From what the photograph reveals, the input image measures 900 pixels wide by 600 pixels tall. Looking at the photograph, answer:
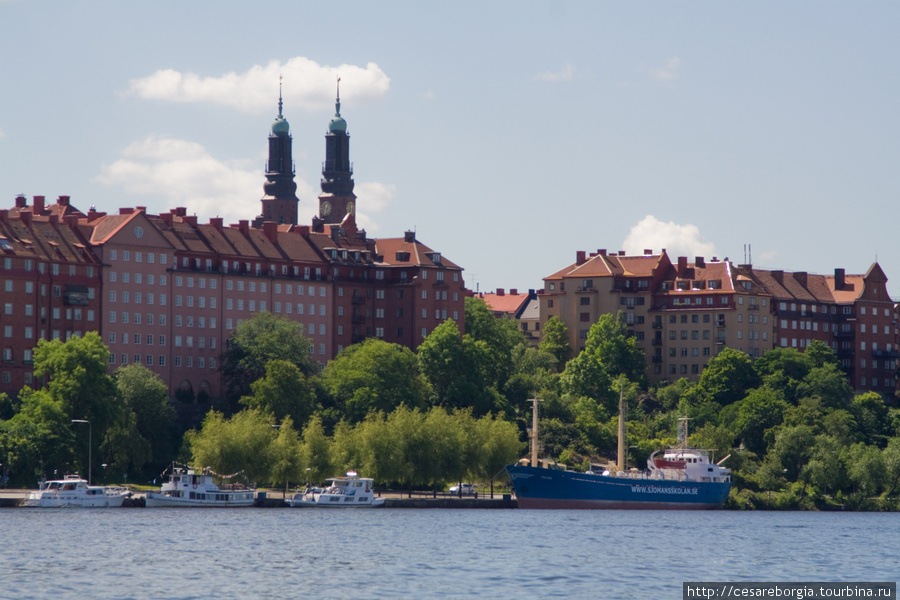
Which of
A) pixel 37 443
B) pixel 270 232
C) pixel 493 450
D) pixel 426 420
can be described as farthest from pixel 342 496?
pixel 270 232

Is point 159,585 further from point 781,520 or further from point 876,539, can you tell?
point 781,520

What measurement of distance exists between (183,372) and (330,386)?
16.3 meters

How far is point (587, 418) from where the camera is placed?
17862 centimetres

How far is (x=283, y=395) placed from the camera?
501 feet

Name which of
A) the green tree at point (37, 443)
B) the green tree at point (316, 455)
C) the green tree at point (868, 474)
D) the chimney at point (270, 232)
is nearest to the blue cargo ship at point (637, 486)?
the green tree at point (868, 474)

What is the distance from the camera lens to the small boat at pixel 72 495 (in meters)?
124

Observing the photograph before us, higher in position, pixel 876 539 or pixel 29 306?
pixel 29 306

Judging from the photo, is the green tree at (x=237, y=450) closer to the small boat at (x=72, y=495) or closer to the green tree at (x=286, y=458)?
the green tree at (x=286, y=458)

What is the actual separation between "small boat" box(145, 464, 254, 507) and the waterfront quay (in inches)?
43.4

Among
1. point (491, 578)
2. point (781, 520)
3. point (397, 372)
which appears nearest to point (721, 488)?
point (781, 520)

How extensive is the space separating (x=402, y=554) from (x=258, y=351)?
267ft

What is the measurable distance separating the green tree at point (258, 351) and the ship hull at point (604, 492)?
30508 mm

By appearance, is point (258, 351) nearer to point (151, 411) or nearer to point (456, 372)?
point (151, 411)

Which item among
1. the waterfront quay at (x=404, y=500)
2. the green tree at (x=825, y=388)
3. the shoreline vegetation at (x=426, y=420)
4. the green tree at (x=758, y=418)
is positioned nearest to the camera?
the waterfront quay at (x=404, y=500)
